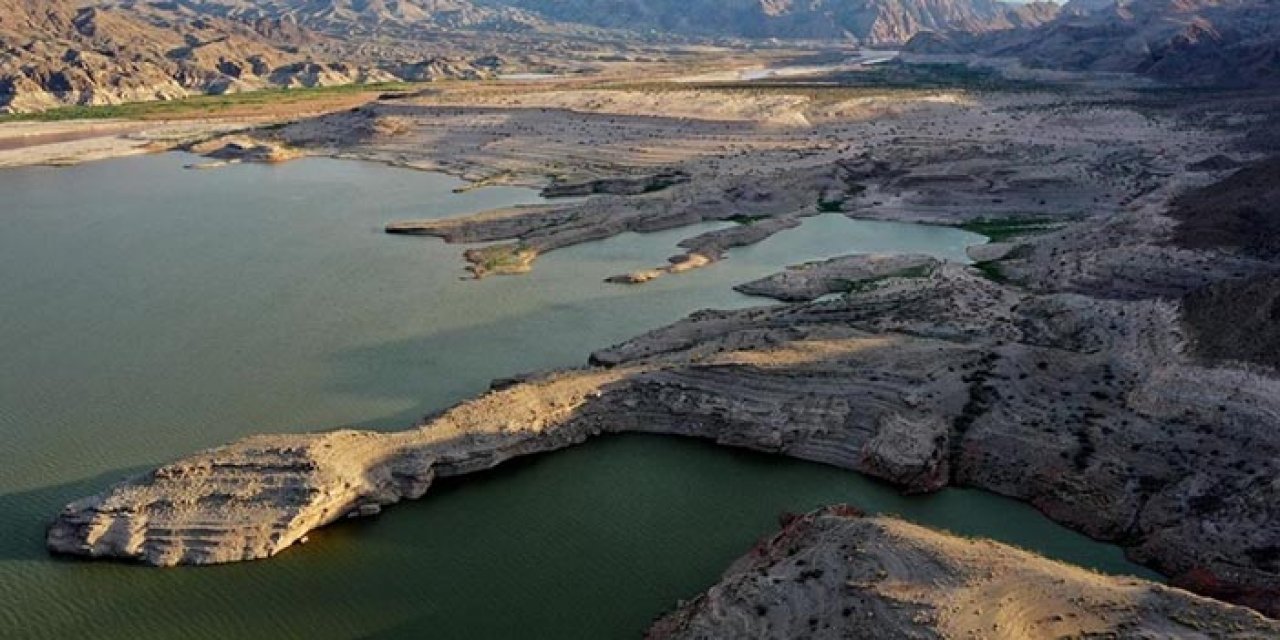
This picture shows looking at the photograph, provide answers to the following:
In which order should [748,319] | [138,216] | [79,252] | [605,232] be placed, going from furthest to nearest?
[138,216], [605,232], [79,252], [748,319]

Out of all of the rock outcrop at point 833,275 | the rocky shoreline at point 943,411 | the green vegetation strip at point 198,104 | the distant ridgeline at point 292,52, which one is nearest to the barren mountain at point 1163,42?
the distant ridgeline at point 292,52

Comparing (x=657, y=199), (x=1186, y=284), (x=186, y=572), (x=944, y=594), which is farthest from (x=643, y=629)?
(x=657, y=199)

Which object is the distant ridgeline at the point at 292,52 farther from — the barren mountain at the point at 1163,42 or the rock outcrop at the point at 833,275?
the rock outcrop at the point at 833,275

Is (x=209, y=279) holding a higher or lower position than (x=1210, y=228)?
lower

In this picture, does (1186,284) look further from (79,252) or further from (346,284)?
(79,252)

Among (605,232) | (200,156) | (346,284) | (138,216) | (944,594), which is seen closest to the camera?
(944,594)

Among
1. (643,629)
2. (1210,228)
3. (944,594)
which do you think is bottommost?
(643,629)

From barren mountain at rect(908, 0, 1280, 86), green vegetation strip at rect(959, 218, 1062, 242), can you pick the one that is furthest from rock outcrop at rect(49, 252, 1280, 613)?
barren mountain at rect(908, 0, 1280, 86)
